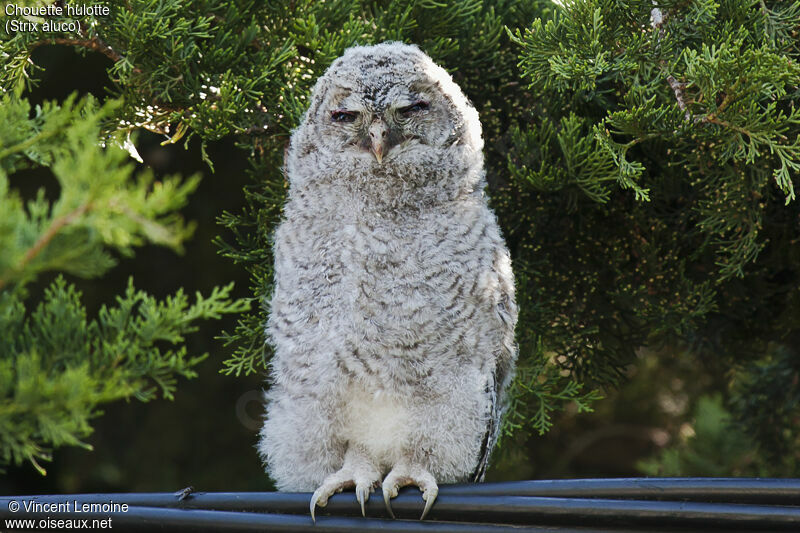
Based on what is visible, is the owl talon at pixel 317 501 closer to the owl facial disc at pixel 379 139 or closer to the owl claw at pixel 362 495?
the owl claw at pixel 362 495

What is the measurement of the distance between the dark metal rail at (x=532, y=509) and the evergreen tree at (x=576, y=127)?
18.2 inches

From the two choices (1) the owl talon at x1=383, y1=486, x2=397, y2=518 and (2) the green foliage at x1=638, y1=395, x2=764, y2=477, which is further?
(2) the green foliage at x1=638, y1=395, x2=764, y2=477

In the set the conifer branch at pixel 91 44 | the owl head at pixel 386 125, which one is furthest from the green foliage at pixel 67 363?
the conifer branch at pixel 91 44

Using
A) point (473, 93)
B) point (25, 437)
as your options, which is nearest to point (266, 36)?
point (473, 93)

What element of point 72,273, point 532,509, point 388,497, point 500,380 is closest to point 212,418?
point 500,380

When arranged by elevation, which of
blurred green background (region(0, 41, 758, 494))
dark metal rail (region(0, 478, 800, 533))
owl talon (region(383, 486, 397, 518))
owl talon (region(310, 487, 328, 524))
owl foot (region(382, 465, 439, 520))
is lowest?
blurred green background (region(0, 41, 758, 494))

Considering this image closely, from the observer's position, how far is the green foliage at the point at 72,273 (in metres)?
0.84

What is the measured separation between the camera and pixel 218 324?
3.99 m

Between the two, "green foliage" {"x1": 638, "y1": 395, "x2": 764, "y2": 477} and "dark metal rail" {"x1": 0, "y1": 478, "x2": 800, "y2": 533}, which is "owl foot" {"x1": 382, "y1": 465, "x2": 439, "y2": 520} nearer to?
"dark metal rail" {"x1": 0, "y1": 478, "x2": 800, "y2": 533}

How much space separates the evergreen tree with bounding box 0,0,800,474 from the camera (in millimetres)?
1614

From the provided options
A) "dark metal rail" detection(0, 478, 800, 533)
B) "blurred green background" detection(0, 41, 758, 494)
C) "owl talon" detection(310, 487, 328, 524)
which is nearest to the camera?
"dark metal rail" detection(0, 478, 800, 533)

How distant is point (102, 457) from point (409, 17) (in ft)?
10.9

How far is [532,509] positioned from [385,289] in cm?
55

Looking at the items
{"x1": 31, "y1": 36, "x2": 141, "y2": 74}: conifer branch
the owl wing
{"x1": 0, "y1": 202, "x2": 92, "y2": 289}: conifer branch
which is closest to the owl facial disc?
the owl wing
